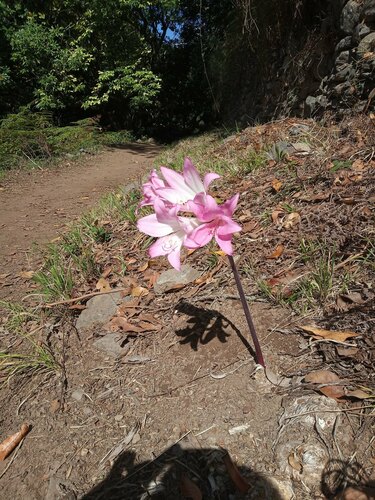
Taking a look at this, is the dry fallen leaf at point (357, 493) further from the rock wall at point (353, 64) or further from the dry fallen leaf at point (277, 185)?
the rock wall at point (353, 64)

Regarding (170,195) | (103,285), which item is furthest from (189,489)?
(103,285)

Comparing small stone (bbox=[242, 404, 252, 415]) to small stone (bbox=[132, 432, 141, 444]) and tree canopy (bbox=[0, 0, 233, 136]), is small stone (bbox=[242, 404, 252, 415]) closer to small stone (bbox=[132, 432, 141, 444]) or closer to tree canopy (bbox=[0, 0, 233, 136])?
small stone (bbox=[132, 432, 141, 444])

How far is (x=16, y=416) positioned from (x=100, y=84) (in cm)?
1484

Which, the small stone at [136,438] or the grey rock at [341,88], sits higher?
the grey rock at [341,88]

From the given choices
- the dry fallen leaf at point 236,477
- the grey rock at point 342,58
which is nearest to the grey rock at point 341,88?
the grey rock at point 342,58

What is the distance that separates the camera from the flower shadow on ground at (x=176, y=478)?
1244 mm

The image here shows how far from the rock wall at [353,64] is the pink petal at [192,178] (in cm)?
403

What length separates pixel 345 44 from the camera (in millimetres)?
4980

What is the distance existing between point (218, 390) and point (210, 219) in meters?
0.88

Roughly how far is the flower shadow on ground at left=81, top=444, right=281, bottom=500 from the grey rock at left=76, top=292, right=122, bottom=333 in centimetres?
104

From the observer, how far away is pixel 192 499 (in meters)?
1.25

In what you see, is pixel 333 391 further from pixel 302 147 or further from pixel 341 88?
pixel 341 88

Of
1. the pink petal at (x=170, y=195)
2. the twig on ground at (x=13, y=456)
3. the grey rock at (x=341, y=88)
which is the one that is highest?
the grey rock at (x=341, y=88)

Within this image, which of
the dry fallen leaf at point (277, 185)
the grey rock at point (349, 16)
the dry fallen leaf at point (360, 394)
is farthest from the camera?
the grey rock at point (349, 16)
